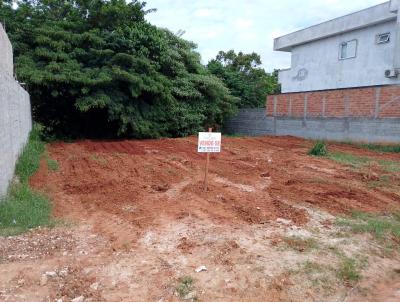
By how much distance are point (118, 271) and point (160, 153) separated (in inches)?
307

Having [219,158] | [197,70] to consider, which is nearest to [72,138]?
[197,70]

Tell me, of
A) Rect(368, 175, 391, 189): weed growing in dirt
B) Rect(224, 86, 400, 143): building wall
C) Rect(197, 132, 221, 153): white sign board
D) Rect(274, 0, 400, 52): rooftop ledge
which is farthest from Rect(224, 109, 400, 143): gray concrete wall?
Rect(197, 132, 221, 153): white sign board

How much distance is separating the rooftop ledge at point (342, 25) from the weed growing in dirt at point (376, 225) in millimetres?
14280

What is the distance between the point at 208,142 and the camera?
A: 6512 millimetres

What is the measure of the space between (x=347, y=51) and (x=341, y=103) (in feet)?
20.3

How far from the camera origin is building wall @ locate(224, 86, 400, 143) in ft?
45.5

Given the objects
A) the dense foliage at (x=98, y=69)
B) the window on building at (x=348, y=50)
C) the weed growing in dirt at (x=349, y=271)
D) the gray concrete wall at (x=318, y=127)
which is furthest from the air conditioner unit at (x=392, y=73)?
the weed growing in dirt at (x=349, y=271)

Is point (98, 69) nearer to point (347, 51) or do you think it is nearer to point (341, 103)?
point (341, 103)

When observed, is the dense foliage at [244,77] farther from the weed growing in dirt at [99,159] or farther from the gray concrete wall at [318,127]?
the weed growing in dirt at [99,159]

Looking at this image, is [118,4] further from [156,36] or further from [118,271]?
[118,271]

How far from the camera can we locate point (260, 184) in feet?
24.6

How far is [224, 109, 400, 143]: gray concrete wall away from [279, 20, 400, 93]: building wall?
14.0ft

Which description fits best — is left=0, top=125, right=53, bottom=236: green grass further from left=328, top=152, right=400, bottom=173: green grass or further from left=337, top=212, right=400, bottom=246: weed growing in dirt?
left=328, top=152, right=400, bottom=173: green grass

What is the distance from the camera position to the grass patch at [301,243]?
14.3 feet
